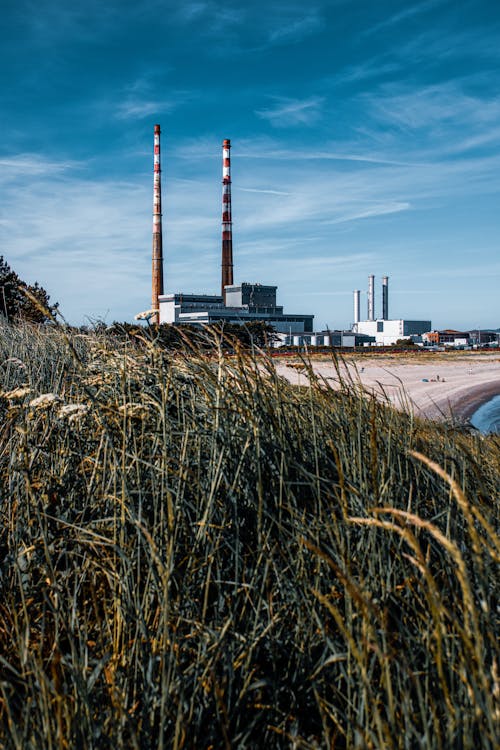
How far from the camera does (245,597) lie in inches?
83.1

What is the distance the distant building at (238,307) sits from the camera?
3346 inches

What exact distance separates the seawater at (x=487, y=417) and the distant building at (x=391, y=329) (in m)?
92.7

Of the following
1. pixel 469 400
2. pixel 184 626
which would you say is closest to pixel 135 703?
pixel 184 626

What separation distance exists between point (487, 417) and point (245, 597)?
64.7 feet

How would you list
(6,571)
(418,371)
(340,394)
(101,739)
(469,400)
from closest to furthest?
1. (101,739)
2. (6,571)
3. (340,394)
4. (469,400)
5. (418,371)

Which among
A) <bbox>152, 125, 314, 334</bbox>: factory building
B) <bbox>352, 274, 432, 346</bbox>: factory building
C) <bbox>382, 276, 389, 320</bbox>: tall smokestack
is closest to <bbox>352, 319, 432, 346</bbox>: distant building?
<bbox>352, 274, 432, 346</bbox>: factory building

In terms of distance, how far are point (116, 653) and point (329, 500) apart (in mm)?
941

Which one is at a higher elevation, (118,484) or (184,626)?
(118,484)

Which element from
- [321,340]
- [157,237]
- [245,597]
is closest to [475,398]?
[245,597]

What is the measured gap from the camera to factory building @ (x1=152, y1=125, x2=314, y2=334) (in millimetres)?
79750

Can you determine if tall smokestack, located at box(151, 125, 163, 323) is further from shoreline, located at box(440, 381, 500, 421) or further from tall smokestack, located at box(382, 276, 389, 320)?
tall smokestack, located at box(382, 276, 389, 320)

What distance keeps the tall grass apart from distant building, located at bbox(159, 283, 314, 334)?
79.3 metres

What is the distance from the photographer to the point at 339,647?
6.40 feet

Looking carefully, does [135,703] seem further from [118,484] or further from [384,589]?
[118,484]
